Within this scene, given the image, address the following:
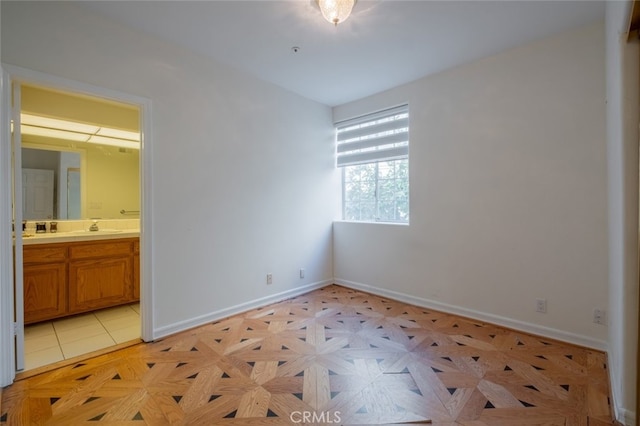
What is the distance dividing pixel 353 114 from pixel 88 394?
12.7ft

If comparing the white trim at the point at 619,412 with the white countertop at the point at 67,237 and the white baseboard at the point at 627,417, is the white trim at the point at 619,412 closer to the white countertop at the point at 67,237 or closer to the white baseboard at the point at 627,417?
the white baseboard at the point at 627,417

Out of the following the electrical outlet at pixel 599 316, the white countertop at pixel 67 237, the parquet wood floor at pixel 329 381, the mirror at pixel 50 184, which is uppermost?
the mirror at pixel 50 184

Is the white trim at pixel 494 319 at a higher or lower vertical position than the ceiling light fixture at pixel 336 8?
lower

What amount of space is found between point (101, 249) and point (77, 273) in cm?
31

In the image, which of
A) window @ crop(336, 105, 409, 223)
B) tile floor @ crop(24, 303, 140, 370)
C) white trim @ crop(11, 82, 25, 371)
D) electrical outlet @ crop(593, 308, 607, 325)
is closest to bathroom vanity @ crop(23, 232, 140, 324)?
tile floor @ crop(24, 303, 140, 370)

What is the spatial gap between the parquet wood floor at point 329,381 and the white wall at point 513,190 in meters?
0.40

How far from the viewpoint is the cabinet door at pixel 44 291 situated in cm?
281

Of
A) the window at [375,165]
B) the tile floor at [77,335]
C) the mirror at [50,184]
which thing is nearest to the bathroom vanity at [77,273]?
the tile floor at [77,335]

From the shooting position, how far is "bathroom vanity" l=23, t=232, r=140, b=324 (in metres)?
2.84

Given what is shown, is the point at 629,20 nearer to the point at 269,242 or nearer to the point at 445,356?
the point at 445,356

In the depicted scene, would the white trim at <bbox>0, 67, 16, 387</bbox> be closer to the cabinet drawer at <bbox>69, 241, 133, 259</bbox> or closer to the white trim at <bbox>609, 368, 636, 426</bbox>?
the cabinet drawer at <bbox>69, 241, 133, 259</bbox>

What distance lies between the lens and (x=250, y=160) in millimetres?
3375

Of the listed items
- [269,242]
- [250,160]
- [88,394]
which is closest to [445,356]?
[269,242]

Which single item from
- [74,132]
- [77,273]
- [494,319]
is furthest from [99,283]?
[494,319]
